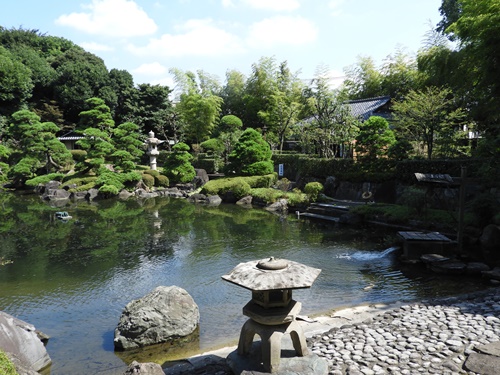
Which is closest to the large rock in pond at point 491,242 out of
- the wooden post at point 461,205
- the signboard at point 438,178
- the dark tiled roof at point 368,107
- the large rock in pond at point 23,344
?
the wooden post at point 461,205

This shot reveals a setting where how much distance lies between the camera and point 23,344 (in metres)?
5.66

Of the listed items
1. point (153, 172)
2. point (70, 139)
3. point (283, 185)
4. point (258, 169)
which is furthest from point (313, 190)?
point (70, 139)

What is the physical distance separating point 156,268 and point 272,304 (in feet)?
22.4

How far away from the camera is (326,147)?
79.7ft

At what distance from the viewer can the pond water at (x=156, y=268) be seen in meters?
7.26

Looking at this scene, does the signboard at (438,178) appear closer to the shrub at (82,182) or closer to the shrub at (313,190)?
the shrub at (313,190)

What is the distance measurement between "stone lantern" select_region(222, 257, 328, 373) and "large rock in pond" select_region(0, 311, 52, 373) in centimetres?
314

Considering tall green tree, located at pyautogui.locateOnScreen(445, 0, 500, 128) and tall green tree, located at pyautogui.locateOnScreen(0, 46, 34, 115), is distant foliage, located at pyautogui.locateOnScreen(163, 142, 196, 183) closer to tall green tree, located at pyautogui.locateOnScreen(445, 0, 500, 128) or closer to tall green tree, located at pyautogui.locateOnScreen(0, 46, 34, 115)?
tall green tree, located at pyautogui.locateOnScreen(445, 0, 500, 128)

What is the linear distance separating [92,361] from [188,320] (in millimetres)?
1631

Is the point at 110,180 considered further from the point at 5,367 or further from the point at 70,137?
the point at 5,367

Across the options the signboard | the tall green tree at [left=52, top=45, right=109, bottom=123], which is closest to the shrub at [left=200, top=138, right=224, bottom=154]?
the tall green tree at [left=52, top=45, right=109, bottom=123]

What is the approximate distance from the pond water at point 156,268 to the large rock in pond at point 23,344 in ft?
0.93

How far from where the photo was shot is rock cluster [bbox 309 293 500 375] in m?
4.88

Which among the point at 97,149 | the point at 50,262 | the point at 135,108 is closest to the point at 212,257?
the point at 50,262
